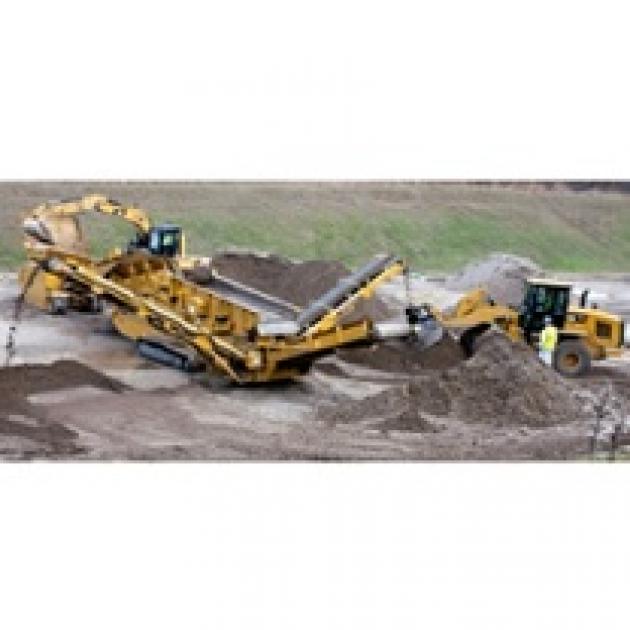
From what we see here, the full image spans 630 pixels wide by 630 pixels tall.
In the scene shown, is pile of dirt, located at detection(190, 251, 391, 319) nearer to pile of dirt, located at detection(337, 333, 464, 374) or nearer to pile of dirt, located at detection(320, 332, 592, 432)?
pile of dirt, located at detection(337, 333, 464, 374)

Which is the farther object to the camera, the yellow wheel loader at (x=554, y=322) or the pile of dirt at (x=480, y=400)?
the yellow wheel loader at (x=554, y=322)

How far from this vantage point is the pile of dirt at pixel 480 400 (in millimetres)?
18328

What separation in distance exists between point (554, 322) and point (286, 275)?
3.09 meters

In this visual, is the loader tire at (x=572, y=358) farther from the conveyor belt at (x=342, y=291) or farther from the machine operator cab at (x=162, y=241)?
the machine operator cab at (x=162, y=241)

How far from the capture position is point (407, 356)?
2012 centimetres

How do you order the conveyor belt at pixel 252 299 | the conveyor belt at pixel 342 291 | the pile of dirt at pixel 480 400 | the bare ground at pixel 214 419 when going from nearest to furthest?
the bare ground at pixel 214 419 → the pile of dirt at pixel 480 400 → the conveyor belt at pixel 342 291 → the conveyor belt at pixel 252 299

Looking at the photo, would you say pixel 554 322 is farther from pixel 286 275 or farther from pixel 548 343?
pixel 286 275

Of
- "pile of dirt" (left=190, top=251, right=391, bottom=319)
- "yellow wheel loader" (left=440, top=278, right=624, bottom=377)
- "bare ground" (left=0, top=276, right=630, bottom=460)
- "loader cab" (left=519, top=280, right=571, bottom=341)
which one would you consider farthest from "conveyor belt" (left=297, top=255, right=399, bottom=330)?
"loader cab" (left=519, top=280, right=571, bottom=341)

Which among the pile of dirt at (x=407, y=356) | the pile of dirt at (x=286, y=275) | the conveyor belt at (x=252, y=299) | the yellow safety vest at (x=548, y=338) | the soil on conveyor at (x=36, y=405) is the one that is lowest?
the soil on conveyor at (x=36, y=405)

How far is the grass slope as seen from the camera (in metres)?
20.5

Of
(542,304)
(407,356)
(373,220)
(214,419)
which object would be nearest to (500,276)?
(542,304)

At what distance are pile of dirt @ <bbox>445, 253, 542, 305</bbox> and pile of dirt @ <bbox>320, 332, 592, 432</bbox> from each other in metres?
2.37

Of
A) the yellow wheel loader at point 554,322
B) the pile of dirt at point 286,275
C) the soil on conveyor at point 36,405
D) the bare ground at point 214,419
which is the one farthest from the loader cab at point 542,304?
the soil on conveyor at point 36,405

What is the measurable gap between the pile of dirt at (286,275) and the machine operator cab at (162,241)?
1.25ft
